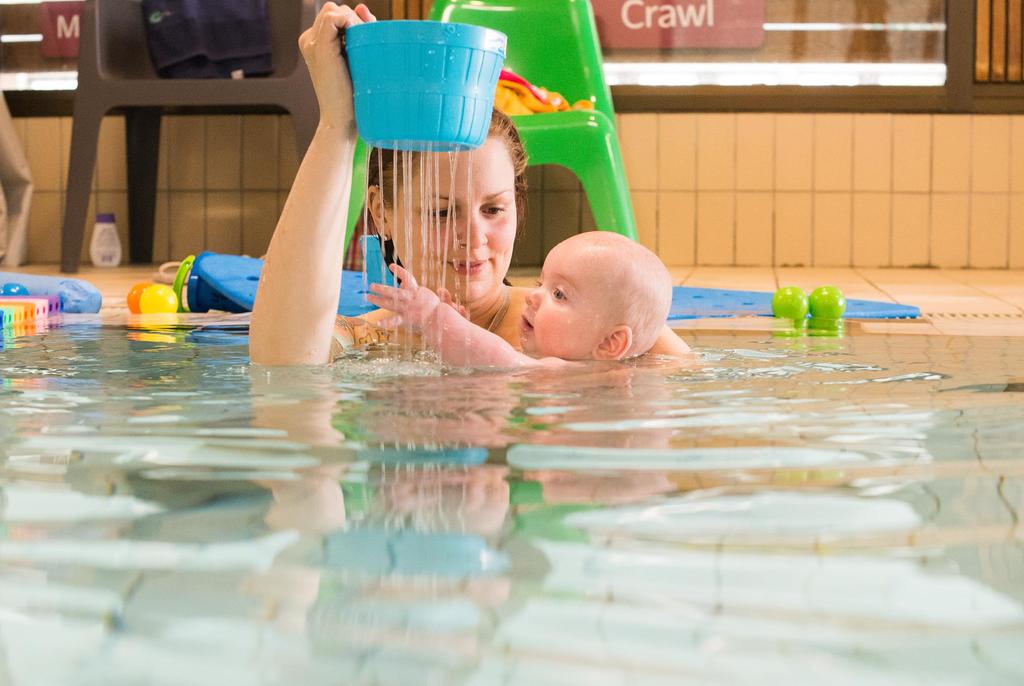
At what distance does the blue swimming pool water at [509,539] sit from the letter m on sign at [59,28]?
14.3 feet

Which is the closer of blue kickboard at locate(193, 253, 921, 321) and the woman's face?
the woman's face

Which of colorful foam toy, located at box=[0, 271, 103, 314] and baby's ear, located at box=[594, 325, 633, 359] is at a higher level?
colorful foam toy, located at box=[0, 271, 103, 314]

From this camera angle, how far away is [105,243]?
5.29 metres

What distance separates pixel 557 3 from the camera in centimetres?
Answer: 434

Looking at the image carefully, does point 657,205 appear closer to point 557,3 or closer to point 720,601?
point 557,3

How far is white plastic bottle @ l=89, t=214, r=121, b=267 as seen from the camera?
5277 millimetres

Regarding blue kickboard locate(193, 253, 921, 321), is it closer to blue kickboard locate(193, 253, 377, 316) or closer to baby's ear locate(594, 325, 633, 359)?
blue kickboard locate(193, 253, 377, 316)

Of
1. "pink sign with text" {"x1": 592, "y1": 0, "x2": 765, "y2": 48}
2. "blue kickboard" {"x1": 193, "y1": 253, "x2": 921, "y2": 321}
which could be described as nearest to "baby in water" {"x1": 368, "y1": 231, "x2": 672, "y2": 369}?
"blue kickboard" {"x1": 193, "y1": 253, "x2": 921, "y2": 321}

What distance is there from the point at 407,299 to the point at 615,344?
0.43m

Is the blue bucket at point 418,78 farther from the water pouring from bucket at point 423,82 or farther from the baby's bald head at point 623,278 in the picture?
the baby's bald head at point 623,278

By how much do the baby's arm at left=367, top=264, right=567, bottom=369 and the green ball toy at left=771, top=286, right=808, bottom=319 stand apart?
4.48 ft

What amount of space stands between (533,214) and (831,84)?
139cm

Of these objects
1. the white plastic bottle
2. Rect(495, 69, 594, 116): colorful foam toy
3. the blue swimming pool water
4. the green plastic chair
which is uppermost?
the green plastic chair

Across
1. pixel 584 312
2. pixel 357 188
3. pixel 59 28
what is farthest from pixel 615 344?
pixel 59 28
